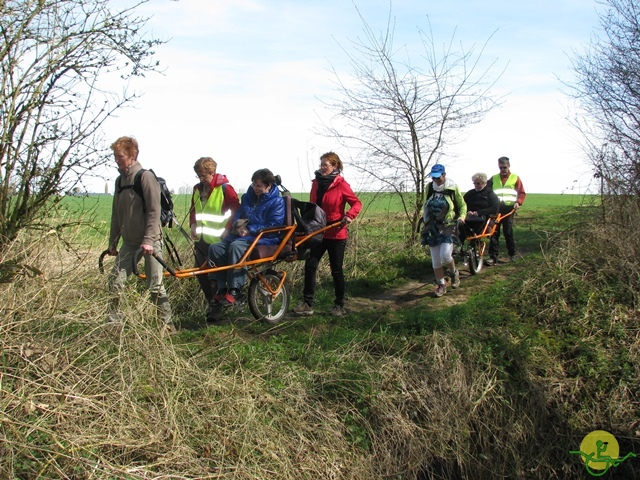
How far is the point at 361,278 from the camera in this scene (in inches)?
420

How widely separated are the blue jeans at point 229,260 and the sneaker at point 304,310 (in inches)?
45.5

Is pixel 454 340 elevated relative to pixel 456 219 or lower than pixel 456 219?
lower

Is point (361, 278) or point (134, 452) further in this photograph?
point (361, 278)

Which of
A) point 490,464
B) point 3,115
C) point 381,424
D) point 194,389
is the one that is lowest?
point 490,464

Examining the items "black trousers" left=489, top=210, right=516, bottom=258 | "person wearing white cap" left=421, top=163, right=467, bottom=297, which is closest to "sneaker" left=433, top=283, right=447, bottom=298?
"person wearing white cap" left=421, top=163, right=467, bottom=297

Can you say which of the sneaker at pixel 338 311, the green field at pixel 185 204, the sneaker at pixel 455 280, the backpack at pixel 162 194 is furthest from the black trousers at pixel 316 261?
the green field at pixel 185 204

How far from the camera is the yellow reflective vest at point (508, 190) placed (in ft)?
40.0

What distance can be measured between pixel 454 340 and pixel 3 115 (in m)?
5.69

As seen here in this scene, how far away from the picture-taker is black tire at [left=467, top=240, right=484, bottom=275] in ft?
34.8

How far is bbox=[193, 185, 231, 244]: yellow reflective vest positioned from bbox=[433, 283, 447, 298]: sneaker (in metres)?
3.35

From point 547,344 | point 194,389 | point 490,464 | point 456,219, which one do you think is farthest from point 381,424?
point 456,219

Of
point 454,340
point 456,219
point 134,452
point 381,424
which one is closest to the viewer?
point 134,452

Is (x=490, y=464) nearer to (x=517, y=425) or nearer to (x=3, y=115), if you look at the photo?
(x=517, y=425)

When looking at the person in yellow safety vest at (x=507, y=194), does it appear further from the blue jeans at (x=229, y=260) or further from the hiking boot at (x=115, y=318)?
the hiking boot at (x=115, y=318)
